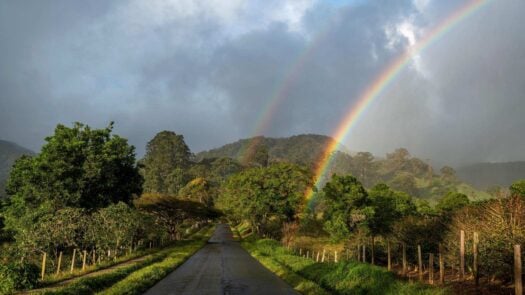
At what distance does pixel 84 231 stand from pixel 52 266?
12.4ft

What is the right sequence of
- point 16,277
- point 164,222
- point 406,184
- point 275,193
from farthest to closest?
1. point 406,184
2. point 164,222
3. point 275,193
4. point 16,277

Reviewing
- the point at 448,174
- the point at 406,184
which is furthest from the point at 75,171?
the point at 448,174

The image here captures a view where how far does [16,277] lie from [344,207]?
126 ft

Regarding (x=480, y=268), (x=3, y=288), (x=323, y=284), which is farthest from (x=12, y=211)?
(x=480, y=268)

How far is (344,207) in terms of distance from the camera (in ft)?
171

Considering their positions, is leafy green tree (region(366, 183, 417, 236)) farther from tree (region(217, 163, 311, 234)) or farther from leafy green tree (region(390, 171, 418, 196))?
leafy green tree (region(390, 171, 418, 196))

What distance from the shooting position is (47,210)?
38062 mm

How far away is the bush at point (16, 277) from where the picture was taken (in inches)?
785

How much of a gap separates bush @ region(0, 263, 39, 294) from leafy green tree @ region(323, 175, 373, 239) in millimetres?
35034

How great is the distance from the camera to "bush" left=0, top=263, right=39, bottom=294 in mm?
19938

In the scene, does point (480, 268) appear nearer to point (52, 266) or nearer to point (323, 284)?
point (323, 284)

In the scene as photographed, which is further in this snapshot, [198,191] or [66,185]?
[198,191]

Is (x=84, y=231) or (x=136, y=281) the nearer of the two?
(x=136, y=281)

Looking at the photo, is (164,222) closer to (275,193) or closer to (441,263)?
(275,193)
